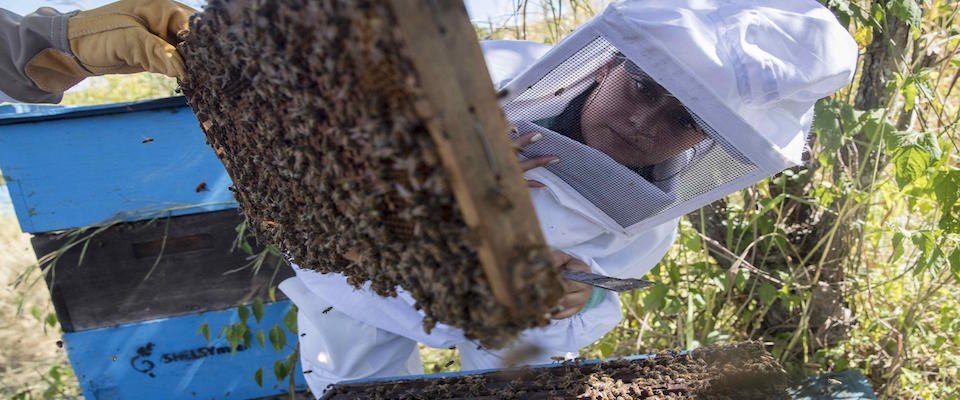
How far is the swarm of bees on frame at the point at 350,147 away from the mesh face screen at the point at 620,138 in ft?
2.22

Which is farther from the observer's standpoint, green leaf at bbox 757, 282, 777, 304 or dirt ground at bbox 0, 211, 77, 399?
dirt ground at bbox 0, 211, 77, 399

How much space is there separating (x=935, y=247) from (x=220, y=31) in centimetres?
237

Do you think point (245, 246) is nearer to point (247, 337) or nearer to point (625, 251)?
point (247, 337)

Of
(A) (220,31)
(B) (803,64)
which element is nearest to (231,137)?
(A) (220,31)

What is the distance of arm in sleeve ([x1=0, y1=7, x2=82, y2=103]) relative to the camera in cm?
186

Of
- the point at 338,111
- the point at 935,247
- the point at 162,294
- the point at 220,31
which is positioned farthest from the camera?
the point at 162,294

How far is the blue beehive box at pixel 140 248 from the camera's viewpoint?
2.43 metres

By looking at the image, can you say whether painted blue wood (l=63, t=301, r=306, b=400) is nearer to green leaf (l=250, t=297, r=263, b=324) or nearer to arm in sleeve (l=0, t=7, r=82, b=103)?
green leaf (l=250, t=297, r=263, b=324)

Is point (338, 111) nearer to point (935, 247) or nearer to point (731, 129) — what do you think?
point (731, 129)

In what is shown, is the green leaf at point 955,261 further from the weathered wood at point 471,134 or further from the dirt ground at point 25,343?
the dirt ground at point 25,343

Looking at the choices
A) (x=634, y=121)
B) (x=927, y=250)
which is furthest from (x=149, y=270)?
(x=927, y=250)

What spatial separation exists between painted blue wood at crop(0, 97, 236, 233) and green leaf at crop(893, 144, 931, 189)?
2447 millimetres

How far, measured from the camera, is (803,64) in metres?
1.46

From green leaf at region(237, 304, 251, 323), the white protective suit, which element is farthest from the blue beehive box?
the white protective suit
